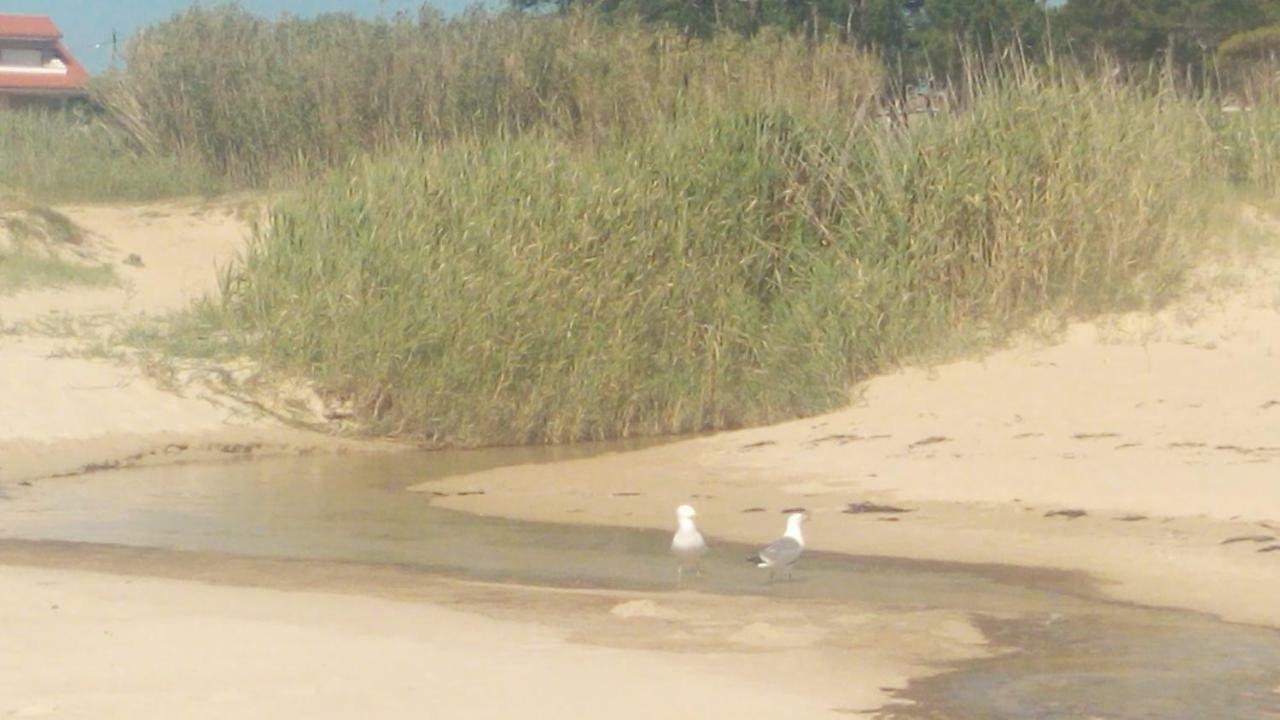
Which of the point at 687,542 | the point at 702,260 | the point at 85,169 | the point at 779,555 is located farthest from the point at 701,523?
the point at 85,169

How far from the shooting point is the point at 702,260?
1442 centimetres

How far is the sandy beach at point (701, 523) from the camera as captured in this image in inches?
238

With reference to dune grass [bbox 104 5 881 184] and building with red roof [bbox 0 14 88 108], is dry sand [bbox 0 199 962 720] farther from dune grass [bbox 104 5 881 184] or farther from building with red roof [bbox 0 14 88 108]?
building with red roof [bbox 0 14 88 108]

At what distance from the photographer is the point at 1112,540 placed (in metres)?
9.12

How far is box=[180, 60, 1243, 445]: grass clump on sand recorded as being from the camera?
1359 cm

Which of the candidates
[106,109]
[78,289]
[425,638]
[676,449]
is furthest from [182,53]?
[425,638]

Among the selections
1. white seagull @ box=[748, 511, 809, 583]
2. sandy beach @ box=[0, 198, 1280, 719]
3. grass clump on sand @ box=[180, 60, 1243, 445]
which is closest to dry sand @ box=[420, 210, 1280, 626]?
sandy beach @ box=[0, 198, 1280, 719]

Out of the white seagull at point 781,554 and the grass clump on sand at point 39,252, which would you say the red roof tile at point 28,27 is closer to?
the grass clump on sand at point 39,252

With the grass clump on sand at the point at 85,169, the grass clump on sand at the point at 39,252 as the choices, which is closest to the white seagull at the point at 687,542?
the grass clump on sand at the point at 39,252

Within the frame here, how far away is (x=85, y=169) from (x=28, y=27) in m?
35.6

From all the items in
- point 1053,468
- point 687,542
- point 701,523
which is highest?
point 687,542

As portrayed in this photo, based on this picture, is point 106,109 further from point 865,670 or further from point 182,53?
point 865,670

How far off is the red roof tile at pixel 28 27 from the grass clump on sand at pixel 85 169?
33.1 meters

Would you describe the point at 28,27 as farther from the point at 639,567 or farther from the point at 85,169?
the point at 639,567
